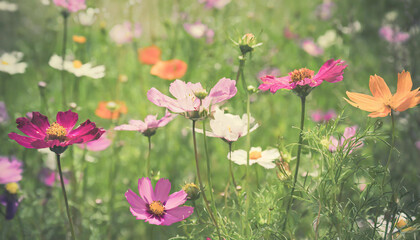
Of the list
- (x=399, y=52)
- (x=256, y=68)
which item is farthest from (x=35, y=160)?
(x=399, y=52)

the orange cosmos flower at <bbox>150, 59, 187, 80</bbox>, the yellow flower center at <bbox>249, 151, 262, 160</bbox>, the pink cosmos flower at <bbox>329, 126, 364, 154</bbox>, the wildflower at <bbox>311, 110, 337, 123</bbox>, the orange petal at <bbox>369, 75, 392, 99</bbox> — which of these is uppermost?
the orange petal at <bbox>369, 75, 392, 99</bbox>

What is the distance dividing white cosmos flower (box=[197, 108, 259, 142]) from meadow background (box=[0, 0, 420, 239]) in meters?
0.05

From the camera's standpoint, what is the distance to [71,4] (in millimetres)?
984

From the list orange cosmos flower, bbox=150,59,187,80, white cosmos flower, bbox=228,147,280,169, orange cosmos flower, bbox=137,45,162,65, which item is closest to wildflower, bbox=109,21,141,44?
orange cosmos flower, bbox=137,45,162,65

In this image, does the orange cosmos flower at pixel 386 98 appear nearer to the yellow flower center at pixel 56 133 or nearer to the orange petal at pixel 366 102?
the orange petal at pixel 366 102

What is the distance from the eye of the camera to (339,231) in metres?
0.50

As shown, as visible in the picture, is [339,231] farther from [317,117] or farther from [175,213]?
[317,117]

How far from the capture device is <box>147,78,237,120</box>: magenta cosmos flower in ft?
1.64

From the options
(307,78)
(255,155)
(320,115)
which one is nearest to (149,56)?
(320,115)

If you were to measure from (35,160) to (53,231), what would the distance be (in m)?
0.34

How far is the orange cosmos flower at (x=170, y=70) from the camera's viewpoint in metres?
1.10

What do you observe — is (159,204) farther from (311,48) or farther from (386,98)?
(311,48)

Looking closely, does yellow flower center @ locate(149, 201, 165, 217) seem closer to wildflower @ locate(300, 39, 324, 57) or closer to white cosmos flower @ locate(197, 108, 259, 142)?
white cosmos flower @ locate(197, 108, 259, 142)

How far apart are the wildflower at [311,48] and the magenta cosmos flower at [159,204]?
123 centimetres
